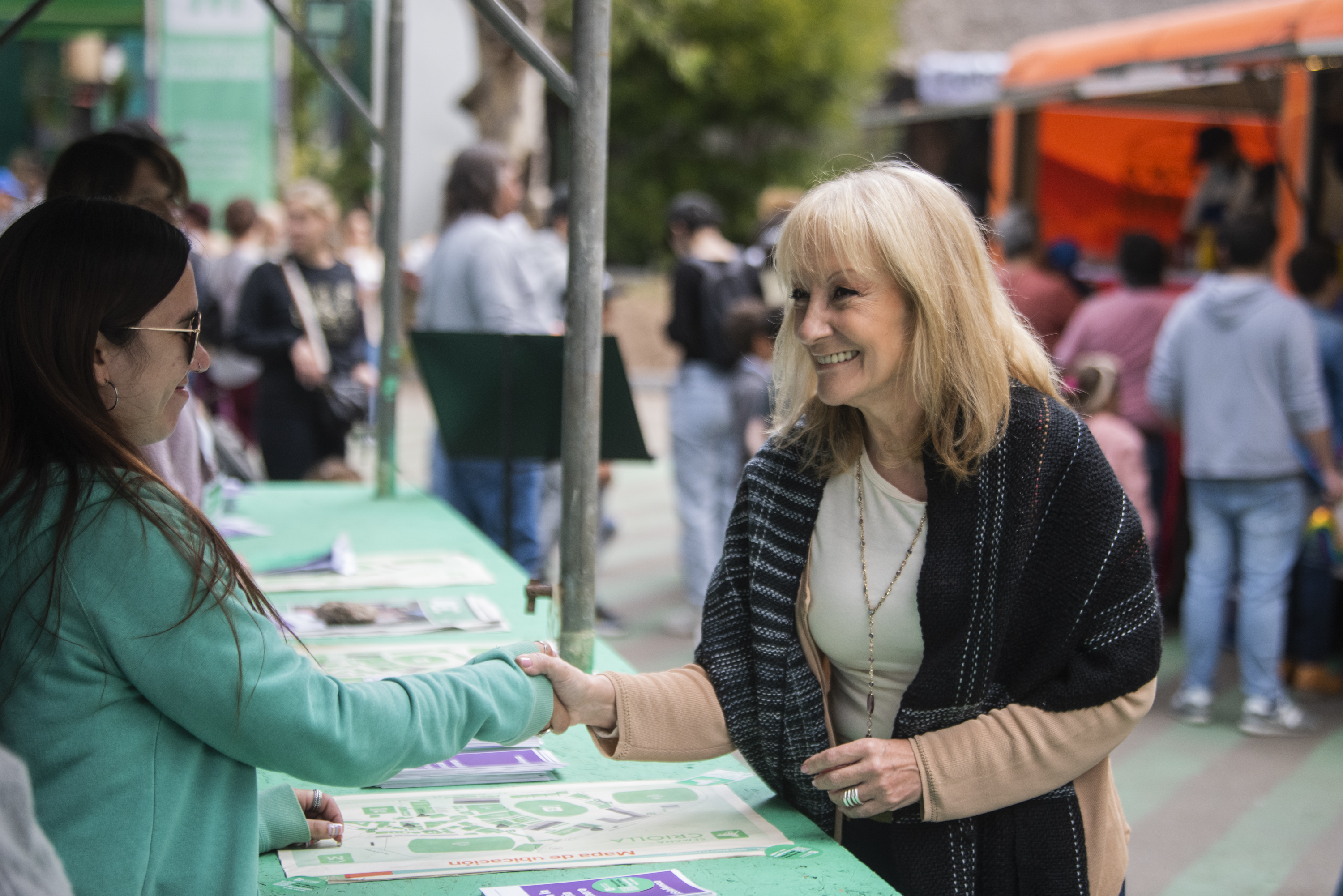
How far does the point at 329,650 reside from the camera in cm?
260

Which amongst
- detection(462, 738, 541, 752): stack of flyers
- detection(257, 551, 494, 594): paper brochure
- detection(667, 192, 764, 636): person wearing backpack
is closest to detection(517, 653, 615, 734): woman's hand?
detection(462, 738, 541, 752): stack of flyers

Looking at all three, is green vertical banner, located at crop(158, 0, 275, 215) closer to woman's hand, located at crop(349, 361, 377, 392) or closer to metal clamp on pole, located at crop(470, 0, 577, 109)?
woman's hand, located at crop(349, 361, 377, 392)

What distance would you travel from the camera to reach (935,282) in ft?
5.91

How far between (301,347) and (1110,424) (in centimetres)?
336

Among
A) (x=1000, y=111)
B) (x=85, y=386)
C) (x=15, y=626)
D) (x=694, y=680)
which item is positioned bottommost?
(x=694, y=680)

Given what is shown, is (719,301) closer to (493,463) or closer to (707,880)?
(493,463)

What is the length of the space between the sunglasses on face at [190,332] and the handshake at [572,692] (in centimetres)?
57

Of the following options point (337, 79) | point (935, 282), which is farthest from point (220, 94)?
point (935, 282)

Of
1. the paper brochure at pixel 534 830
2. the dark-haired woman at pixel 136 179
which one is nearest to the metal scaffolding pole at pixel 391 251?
the dark-haired woman at pixel 136 179

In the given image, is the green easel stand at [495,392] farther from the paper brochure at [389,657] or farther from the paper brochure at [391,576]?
the paper brochure at [389,657]

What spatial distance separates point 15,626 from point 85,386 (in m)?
0.24

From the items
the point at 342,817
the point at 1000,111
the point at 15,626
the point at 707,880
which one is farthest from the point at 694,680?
the point at 1000,111

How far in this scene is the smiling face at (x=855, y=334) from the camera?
1814mm

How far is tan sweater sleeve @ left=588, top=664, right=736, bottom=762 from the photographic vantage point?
1.89 m
